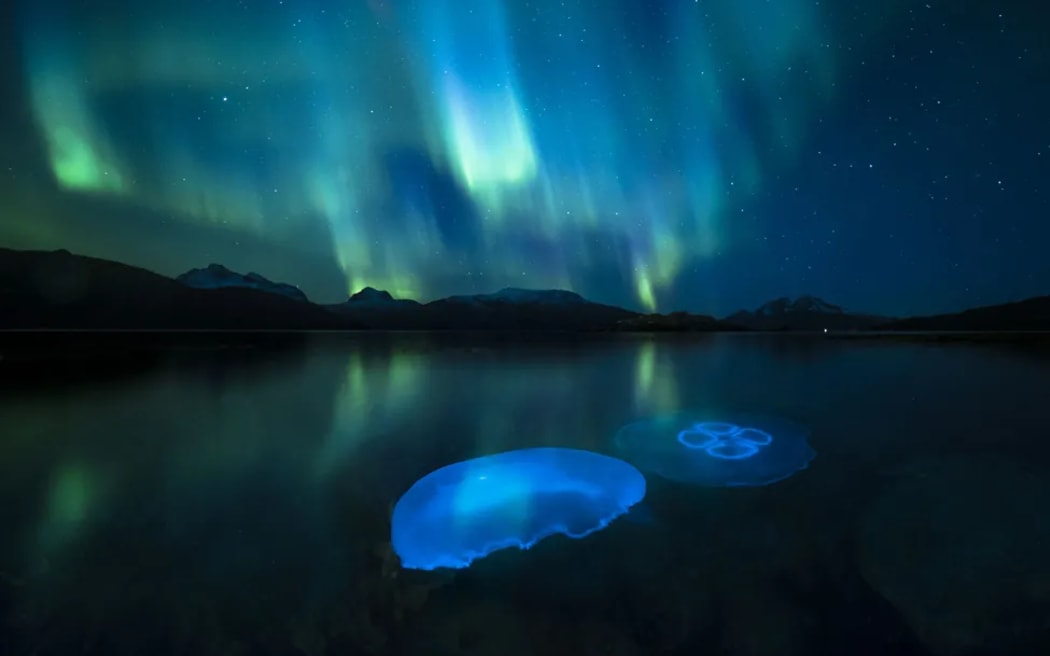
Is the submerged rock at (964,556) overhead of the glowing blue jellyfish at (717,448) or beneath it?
beneath

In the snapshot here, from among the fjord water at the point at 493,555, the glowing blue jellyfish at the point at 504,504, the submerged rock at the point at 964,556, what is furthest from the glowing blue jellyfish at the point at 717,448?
the submerged rock at the point at 964,556

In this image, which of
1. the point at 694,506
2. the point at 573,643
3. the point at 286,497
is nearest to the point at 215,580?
the point at 286,497

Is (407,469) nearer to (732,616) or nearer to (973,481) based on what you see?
(732,616)

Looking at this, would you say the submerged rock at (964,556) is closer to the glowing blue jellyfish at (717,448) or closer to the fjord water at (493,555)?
the fjord water at (493,555)

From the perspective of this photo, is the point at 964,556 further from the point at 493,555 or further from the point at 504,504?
the point at 504,504

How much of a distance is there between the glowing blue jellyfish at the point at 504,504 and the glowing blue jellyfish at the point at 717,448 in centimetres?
163

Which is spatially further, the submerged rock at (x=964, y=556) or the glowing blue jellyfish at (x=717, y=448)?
the glowing blue jellyfish at (x=717, y=448)

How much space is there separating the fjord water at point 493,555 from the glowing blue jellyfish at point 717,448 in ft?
2.20

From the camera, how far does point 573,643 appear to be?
6.26 m

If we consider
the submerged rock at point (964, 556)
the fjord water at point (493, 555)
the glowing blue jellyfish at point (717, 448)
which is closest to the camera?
the fjord water at point (493, 555)

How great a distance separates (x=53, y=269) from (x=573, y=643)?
278m

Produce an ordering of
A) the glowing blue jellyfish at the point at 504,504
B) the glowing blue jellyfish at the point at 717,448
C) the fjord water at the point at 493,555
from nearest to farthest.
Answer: the fjord water at the point at 493,555
the glowing blue jellyfish at the point at 504,504
the glowing blue jellyfish at the point at 717,448

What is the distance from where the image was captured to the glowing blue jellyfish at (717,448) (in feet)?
42.7

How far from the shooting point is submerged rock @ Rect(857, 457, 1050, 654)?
6.56 metres
